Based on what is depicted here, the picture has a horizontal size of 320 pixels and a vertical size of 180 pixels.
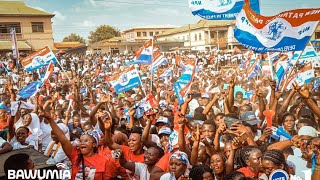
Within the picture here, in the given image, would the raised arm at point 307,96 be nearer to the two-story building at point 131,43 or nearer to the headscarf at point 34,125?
the headscarf at point 34,125

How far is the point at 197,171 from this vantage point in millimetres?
3648

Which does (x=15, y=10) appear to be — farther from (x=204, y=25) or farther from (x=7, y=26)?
(x=204, y=25)

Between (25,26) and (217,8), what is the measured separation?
92.6 ft

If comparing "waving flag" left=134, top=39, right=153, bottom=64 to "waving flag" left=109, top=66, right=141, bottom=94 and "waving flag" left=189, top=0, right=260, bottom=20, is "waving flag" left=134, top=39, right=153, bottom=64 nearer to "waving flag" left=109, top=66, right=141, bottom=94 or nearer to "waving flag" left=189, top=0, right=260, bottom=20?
"waving flag" left=109, top=66, right=141, bottom=94

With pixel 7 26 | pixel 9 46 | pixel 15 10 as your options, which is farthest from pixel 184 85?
pixel 7 26

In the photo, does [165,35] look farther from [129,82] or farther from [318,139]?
[318,139]

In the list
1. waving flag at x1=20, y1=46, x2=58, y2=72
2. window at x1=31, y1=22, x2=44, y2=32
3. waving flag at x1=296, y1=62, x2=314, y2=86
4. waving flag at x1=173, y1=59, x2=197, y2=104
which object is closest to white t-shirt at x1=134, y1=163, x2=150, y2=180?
waving flag at x1=173, y1=59, x2=197, y2=104

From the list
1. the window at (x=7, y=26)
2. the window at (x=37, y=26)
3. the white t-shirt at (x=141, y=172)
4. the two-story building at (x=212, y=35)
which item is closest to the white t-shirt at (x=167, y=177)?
the white t-shirt at (x=141, y=172)

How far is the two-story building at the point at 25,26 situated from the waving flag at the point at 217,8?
2494 cm

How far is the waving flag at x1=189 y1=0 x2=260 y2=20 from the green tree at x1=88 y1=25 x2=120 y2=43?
172 ft

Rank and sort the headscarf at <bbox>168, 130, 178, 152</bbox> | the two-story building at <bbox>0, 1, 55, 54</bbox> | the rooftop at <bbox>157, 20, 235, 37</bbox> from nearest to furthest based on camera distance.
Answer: the headscarf at <bbox>168, 130, 178, 152</bbox>
the two-story building at <bbox>0, 1, 55, 54</bbox>
the rooftop at <bbox>157, 20, 235, 37</bbox>

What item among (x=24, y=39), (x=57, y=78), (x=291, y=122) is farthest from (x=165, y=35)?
(x=291, y=122)

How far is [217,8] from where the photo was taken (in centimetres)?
821

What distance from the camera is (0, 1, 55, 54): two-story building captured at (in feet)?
100
